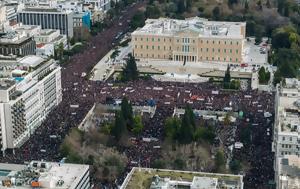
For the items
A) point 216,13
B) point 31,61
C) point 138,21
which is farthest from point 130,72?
point 216,13

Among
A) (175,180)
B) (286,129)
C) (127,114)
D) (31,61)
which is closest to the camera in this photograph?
(175,180)

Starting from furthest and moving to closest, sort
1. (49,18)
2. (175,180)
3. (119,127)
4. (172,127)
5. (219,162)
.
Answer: (49,18)
(172,127)
(119,127)
(219,162)
(175,180)

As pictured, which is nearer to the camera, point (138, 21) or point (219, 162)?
point (219, 162)

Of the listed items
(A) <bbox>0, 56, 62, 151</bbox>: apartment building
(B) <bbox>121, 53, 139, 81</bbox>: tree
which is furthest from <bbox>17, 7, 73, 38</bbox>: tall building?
(A) <bbox>0, 56, 62, 151</bbox>: apartment building

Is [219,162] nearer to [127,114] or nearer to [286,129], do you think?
[286,129]

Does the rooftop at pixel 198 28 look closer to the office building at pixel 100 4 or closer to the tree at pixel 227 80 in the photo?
the tree at pixel 227 80

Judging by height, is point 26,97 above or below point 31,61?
below

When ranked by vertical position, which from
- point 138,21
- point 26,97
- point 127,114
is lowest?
point 127,114
